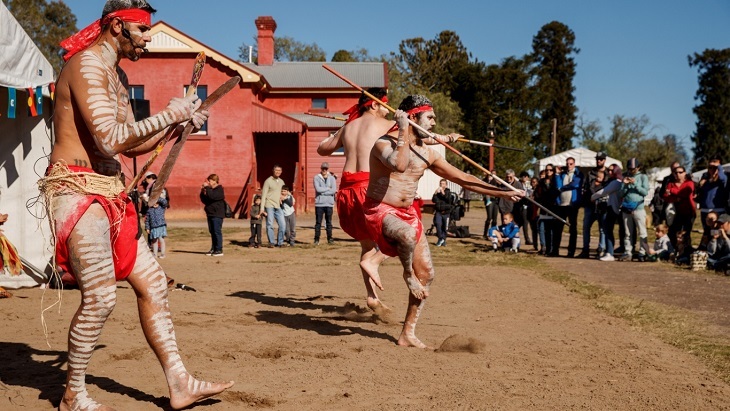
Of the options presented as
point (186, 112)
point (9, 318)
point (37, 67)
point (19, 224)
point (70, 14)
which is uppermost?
point (70, 14)

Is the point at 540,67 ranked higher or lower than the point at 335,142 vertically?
higher

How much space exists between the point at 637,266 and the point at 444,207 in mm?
5328

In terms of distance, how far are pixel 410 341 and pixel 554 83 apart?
69.9 m

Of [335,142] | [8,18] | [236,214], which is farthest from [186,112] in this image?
[236,214]

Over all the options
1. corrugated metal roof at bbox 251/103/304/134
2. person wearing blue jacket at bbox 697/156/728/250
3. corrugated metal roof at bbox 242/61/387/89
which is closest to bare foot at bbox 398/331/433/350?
person wearing blue jacket at bbox 697/156/728/250

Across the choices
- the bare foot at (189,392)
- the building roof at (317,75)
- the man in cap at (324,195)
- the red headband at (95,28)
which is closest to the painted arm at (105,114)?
the red headband at (95,28)

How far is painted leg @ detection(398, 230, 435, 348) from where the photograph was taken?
6355 mm

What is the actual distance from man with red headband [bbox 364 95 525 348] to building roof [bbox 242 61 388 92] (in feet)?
90.3

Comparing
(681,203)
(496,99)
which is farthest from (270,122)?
(496,99)

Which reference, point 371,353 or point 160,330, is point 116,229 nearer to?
point 160,330

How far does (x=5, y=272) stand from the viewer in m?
9.68

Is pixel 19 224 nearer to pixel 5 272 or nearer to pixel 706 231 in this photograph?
pixel 5 272

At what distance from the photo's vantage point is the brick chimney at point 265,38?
3606 centimetres

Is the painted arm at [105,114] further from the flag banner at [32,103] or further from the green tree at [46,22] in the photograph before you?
the green tree at [46,22]
